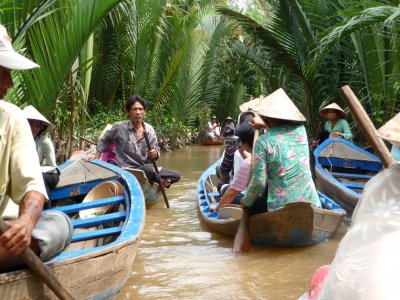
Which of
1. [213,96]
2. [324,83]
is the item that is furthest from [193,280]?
[213,96]

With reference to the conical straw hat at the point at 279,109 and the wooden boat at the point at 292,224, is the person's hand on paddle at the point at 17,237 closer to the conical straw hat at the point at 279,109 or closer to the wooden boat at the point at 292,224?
the wooden boat at the point at 292,224

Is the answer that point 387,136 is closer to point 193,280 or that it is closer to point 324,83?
point 193,280

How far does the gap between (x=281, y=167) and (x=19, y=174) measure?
2.48 metres

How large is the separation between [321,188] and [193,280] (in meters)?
3.24

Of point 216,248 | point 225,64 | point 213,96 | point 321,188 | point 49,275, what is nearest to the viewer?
point 49,275

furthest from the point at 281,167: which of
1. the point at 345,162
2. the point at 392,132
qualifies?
the point at 345,162

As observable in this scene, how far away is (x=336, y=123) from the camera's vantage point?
8.06 meters

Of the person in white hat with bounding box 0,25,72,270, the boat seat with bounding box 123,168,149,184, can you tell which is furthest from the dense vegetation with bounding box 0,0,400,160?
the person in white hat with bounding box 0,25,72,270

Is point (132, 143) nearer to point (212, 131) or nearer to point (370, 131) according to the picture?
point (370, 131)

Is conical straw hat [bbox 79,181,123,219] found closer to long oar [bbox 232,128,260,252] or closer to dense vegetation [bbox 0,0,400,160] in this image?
dense vegetation [bbox 0,0,400,160]

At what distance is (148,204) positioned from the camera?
281 inches

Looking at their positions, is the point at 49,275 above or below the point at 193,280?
above

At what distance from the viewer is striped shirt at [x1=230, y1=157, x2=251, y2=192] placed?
5.01 m

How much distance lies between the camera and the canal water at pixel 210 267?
12.7 ft
